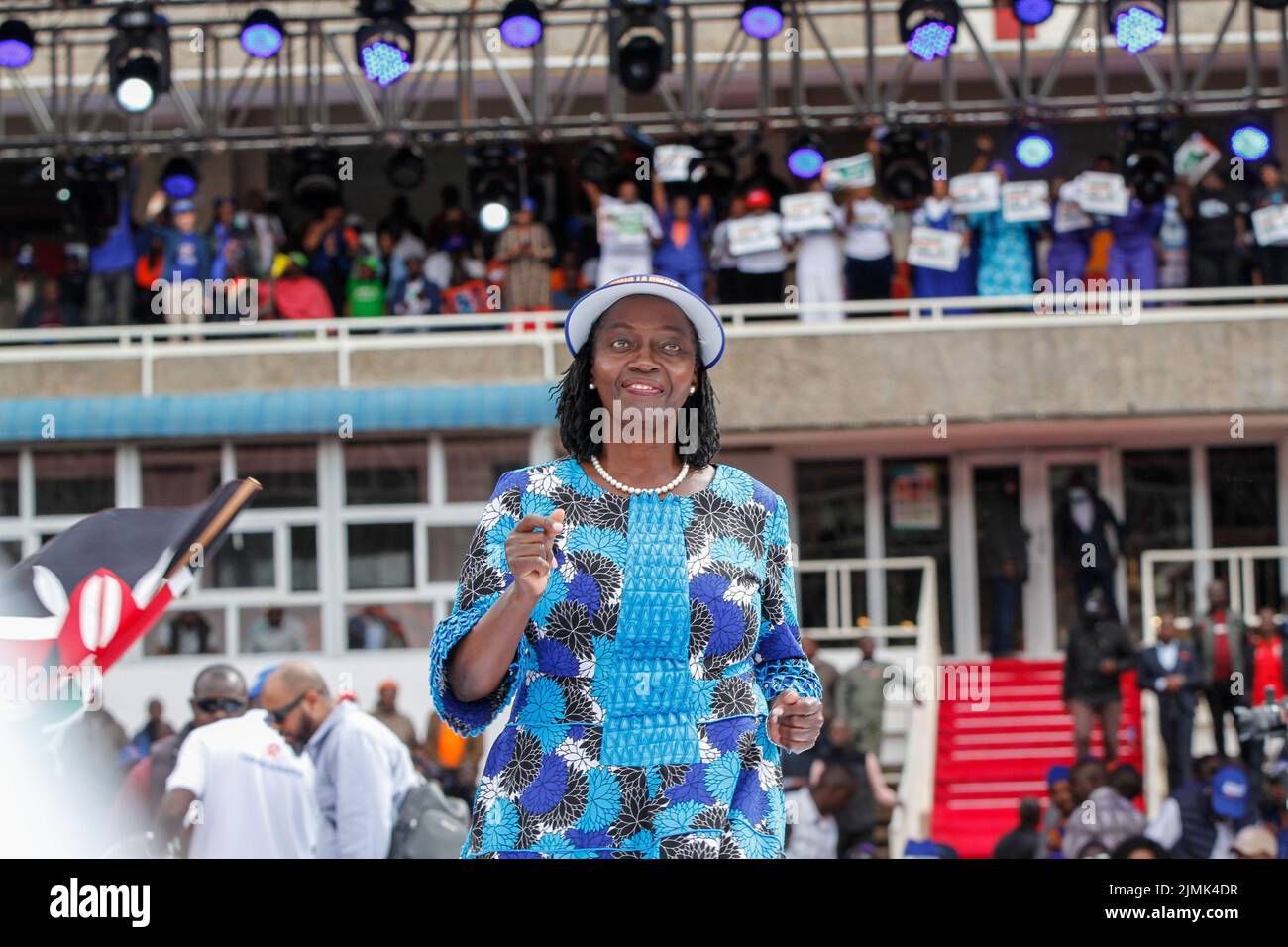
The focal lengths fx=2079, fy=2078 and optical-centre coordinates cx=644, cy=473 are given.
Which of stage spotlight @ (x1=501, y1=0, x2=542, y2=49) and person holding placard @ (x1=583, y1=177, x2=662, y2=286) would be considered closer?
stage spotlight @ (x1=501, y1=0, x2=542, y2=49)

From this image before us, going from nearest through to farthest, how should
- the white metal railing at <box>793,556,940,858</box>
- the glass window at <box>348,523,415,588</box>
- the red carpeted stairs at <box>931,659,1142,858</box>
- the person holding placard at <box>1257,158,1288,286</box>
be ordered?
the white metal railing at <box>793,556,940,858</box>, the red carpeted stairs at <box>931,659,1142,858</box>, the person holding placard at <box>1257,158,1288,286</box>, the glass window at <box>348,523,415,588</box>

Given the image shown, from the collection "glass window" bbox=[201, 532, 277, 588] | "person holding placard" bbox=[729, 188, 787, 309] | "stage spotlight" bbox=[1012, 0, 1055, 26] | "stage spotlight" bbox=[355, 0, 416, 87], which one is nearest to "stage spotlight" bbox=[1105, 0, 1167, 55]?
"stage spotlight" bbox=[1012, 0, 1055, 26]

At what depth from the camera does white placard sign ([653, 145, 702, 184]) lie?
15.9 meters

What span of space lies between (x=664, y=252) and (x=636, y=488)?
1294 cm

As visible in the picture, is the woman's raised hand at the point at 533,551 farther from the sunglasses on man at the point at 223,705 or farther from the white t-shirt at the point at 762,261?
the white t-shirt at the point at 762,261

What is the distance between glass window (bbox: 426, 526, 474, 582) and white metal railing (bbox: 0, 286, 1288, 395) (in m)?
1.43

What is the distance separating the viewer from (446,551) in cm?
1686

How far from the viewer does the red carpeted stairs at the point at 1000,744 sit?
573 inches

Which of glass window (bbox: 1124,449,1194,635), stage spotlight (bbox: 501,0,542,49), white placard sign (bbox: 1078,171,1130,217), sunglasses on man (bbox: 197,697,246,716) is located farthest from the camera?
glass window (bbox: 1124,449,1194,635)

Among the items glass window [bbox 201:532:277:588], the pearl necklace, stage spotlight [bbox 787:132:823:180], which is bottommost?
the pearl necklace

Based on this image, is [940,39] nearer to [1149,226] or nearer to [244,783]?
[1149,226]

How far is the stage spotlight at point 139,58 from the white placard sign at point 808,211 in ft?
16.4

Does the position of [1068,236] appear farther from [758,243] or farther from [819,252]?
[758,243]

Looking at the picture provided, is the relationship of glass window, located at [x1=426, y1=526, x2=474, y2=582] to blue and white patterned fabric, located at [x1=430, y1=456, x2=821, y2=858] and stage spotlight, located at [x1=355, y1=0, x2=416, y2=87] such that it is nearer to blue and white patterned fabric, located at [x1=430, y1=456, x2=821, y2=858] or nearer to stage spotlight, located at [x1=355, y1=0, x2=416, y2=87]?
stage spotlight, located at [x1=355, y1=0, x2=416, y2=87]
